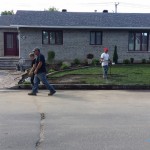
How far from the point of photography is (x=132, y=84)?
1470 centimetres

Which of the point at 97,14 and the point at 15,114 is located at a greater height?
the point at 97,14

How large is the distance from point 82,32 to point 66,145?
19.9 metres

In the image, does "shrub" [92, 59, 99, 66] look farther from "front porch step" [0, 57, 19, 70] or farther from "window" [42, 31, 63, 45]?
"front porch step" [0, 57, 19, 70]

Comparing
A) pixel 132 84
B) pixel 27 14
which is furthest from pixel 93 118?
pixel 27 14

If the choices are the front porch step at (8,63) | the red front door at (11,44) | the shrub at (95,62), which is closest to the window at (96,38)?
the shrub at (95,62)

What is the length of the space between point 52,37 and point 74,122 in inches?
712

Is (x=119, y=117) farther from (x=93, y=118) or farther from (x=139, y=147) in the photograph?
(x=139, y=147)

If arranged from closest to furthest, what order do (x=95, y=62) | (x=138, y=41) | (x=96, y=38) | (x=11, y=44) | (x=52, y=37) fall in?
(x=95, y=62) → (x=52, y=37) → (x=96, y=38) → (x=138, y=41) → (x=11, y=44)

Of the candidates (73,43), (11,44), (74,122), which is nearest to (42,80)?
(74,122)

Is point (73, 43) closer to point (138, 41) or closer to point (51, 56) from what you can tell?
point (51, 56)

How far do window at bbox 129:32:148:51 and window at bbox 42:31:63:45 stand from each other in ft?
18.0

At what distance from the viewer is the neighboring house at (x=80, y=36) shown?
25.3m

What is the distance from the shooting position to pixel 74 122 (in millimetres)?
8141

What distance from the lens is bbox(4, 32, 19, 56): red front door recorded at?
29763 mm
